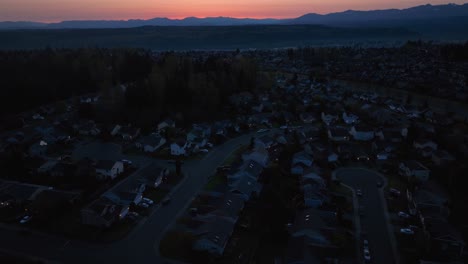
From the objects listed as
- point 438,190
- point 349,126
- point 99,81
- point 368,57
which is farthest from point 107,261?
point 368,57

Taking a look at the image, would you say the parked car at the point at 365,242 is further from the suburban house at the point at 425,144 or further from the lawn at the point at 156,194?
the suburban house at the point at 425,144

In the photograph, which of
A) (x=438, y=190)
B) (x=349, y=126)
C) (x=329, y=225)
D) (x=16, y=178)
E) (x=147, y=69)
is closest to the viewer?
(x=329, y=225)

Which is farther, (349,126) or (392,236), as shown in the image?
(349,126)

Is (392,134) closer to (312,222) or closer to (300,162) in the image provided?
(300,162)

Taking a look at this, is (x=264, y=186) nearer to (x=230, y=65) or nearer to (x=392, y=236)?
(x=392, y=236)

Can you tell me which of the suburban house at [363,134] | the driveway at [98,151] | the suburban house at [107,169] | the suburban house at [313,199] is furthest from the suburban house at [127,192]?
the suburban house at [363,134]

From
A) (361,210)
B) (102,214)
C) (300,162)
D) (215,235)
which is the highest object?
(300,162)

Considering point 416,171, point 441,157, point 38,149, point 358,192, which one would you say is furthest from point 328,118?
point 38,149
